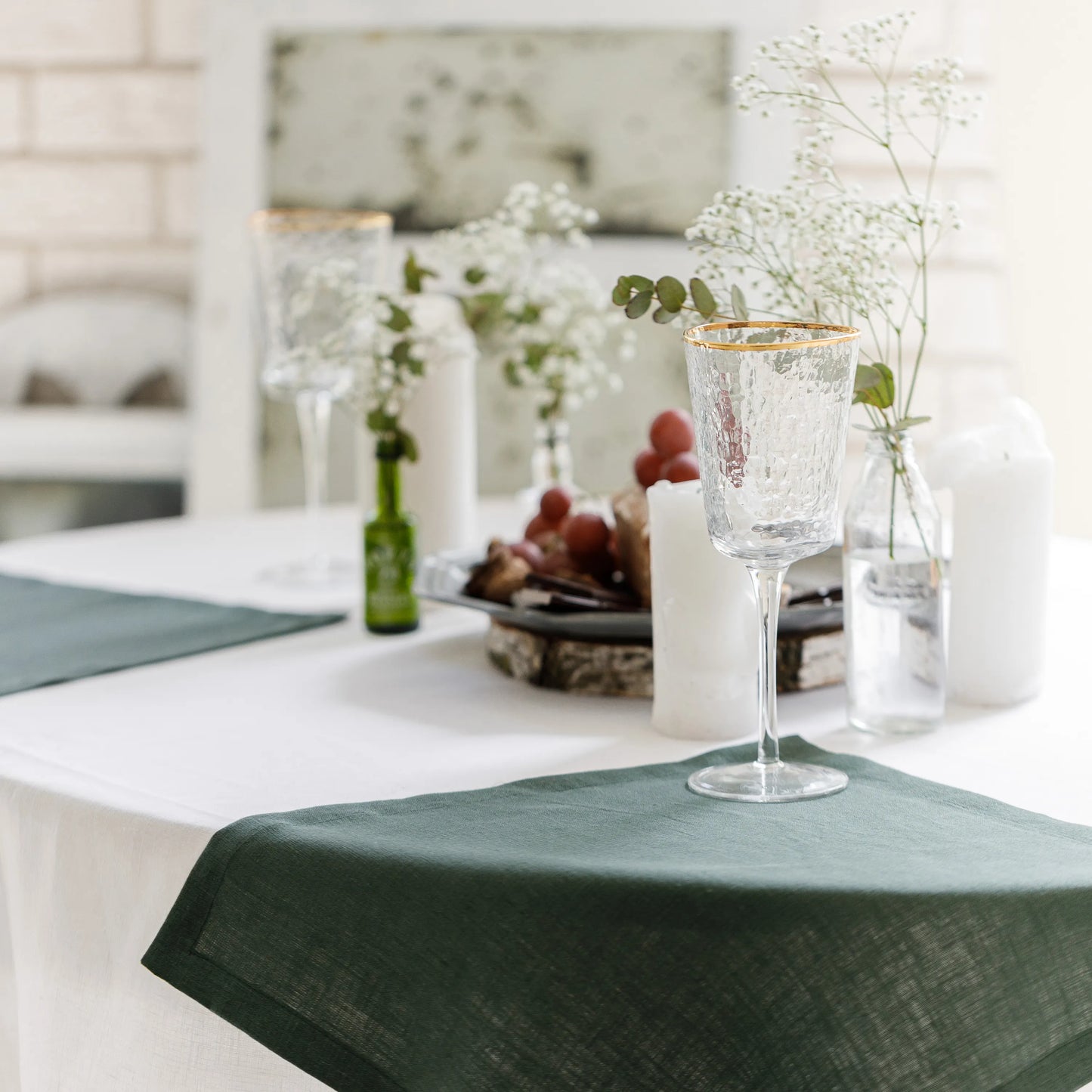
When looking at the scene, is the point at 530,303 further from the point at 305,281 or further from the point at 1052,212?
the point at 1052,212

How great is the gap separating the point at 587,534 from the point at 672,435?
0.10 meters

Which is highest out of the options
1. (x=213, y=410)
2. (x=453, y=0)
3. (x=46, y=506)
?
(x=453, y=0)

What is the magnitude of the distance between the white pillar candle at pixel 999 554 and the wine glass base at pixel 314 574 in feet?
2.13

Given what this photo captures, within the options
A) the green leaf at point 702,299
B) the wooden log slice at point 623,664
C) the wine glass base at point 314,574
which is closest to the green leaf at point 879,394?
the green leaf at point 702,299

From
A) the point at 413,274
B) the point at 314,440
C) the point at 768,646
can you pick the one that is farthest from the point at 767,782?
the point at 314,440

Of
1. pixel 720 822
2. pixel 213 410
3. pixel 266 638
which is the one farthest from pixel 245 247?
pixel 720 822

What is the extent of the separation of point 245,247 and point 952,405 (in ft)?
4.56

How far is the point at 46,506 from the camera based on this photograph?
2971mm

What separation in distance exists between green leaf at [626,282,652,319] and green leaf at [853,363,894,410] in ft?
0.47

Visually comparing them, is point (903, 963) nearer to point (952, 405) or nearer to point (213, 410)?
point (952, 405)

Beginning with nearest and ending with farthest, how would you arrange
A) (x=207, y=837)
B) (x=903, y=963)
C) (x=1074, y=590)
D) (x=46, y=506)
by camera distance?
1. (x=903, y=963)
2. (x=207, y=837)
3. (x=1074, y=590)
4. (x=46, y=506)

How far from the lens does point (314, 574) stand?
4.81 ft

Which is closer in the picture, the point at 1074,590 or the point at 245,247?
the point at 1074,590

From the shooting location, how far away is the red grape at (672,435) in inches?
44.8
